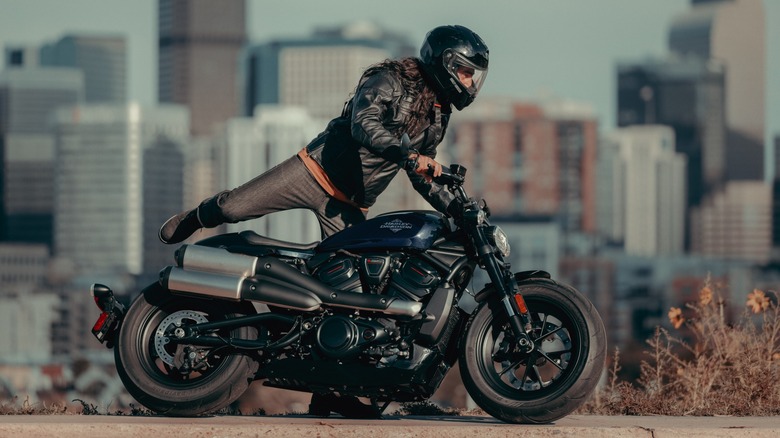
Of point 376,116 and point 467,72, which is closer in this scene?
point 376,116

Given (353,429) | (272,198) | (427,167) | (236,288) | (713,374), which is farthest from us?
(713,374)

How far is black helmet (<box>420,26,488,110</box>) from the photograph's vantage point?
32.1 ft

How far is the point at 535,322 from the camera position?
370 inches

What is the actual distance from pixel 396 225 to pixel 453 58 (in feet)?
3.23

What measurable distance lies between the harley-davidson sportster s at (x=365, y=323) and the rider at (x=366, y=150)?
283 millimetres

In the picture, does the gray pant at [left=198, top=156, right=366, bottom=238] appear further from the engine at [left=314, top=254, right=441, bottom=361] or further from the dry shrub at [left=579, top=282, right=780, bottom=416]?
the dry shrub at [left=579, top=282, right=780, bottom=416]

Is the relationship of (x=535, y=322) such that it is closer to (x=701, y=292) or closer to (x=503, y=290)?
(x=503, y=290)

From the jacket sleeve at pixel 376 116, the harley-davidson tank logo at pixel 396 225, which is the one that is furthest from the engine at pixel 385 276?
the jacket sleeve at pixel 376 116

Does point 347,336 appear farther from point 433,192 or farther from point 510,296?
point 433,192

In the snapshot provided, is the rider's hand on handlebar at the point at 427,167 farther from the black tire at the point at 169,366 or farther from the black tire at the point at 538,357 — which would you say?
the black tire at the point at 169,366

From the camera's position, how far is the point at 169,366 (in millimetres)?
9703

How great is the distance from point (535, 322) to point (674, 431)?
3.13ft

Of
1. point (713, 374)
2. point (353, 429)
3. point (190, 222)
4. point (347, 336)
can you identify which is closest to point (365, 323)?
point (347, 336)

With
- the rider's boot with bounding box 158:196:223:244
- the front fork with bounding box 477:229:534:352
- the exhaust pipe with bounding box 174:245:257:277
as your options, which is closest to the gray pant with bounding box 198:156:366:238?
the rider's boot with bounding box 158:196:223:244
